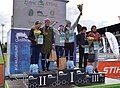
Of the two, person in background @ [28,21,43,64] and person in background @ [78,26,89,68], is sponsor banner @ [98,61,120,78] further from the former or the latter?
person in background @ [28,21,43,64]

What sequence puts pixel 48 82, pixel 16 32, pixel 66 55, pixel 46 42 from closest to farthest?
pixel 48 82 < pixel 46 42 < pixel 66 55 < pixel 16 32

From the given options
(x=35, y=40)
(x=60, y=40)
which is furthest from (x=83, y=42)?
(x=35, y=40)

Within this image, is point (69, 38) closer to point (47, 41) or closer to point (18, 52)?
point (47, 41)

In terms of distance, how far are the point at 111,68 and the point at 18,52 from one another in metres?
3.46

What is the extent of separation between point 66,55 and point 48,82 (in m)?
1.27

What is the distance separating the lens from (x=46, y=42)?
7336 millimetres

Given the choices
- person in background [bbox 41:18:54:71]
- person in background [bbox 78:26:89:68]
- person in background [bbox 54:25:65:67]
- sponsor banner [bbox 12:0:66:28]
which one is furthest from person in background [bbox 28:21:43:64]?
sponsor banner [bbox 12:0:66:28]

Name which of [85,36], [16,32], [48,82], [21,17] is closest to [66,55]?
[85,36]

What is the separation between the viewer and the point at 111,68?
10742 millimetres

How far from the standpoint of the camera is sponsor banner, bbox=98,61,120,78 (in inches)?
411

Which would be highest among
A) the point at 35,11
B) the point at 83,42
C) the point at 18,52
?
the point at 35,11

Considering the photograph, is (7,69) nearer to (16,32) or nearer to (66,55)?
(16,32)

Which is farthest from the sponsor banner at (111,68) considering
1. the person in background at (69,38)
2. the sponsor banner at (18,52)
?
the sponsor banner at (18,52)

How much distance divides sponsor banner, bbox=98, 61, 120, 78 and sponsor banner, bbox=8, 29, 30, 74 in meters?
2.77
